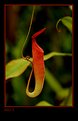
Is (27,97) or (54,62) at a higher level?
(54,62)

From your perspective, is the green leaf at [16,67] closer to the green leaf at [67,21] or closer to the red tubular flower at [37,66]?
the red tubular flower at [37,66]

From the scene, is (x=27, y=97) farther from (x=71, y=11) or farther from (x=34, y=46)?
(x=71, y=11)

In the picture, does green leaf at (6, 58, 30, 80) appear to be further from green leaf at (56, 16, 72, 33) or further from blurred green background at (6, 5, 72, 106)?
green leaf at (56, 16, 72, 33)

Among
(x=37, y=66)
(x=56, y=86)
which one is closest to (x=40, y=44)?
(x=37, y=66)
